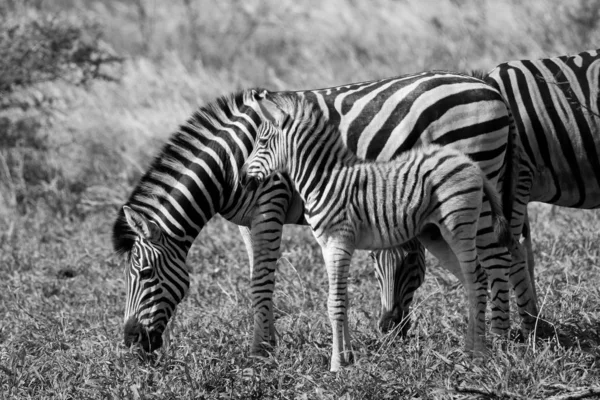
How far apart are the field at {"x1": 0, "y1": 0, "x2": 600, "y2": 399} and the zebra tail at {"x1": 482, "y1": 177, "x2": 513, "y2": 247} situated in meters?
0.60

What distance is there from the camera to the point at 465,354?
556cm

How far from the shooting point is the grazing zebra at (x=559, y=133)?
671cm

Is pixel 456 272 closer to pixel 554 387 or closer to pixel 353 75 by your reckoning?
pixel 554 387

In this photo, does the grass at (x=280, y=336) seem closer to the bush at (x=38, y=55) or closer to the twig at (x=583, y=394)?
the twig at (x=583, y=394)

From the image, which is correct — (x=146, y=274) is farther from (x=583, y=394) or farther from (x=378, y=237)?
Result: (x=583, y=394)

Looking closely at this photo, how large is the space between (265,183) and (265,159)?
7.8 inches

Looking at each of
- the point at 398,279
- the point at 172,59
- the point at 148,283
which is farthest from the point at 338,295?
the point at 172,59

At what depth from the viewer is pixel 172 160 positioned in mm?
6453

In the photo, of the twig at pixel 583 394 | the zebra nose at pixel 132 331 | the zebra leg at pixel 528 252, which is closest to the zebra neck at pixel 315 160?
the zebra nose at pixel 132 331

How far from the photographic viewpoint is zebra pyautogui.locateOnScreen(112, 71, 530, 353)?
590cm

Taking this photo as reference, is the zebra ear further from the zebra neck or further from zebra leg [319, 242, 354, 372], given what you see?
zebra leg [319, 242, 354, 372]

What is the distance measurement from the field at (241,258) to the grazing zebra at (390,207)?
0.39 metres

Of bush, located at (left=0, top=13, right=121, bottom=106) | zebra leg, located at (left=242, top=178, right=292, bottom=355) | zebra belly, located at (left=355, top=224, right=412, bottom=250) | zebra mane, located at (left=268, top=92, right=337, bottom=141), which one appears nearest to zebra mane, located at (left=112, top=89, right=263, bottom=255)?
zebra mane, located at (left=268, top=92, right=337, bottom=141)

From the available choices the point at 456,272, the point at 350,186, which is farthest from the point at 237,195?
the point at 456,272
